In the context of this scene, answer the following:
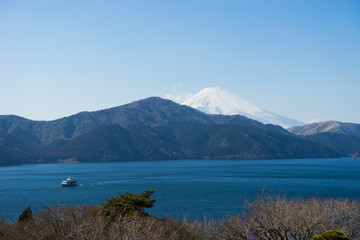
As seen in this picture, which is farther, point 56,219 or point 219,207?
point 219,207

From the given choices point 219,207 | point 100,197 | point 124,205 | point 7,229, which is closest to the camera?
point 7,229

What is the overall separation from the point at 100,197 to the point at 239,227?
51.2 meters

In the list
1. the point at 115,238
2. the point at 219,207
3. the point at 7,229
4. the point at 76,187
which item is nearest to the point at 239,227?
the point at 115,238

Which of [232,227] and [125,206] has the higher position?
[125,206]

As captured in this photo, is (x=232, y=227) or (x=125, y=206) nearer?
(x=232, y=227)

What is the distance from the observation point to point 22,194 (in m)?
74.9

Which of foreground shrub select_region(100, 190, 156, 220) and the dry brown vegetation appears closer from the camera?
the dry brown vegetation

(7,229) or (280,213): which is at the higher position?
(280,213)

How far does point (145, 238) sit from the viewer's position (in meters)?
17.8

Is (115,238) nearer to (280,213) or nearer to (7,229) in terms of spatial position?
(280,213)

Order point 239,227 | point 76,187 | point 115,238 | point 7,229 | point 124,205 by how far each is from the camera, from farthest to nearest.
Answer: point 76,187, point 124,205, point 7,229, point 239,227, point 115,238

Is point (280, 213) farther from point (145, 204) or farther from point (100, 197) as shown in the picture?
point (100, 197)

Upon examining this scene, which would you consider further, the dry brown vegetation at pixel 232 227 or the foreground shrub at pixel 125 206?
the foreground shrub at pixel 125 206

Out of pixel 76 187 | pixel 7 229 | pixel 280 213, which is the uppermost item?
pixel 280 213
